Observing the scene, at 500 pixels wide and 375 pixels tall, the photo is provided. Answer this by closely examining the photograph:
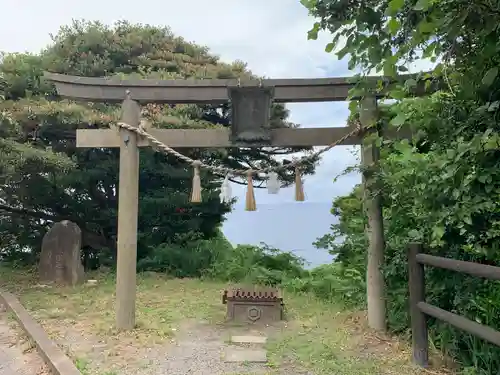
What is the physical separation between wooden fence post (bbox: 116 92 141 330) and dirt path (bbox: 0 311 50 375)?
2.88 feet

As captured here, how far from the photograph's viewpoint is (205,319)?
18.6 ft

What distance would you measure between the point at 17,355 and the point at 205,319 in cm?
205

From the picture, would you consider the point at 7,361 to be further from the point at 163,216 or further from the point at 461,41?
the point at 163,216

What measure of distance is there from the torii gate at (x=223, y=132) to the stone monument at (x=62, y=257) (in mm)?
3613

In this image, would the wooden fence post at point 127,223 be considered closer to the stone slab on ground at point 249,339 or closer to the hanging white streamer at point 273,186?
the stone slab on ground at point 249,339

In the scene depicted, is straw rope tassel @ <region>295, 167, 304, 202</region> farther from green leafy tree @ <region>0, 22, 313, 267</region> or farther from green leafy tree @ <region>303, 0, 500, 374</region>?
green leafy tree @ <region>0, 22, 313, 267</region>

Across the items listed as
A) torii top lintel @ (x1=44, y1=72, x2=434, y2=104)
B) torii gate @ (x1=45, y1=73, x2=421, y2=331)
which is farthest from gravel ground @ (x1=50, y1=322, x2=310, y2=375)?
torii top lintel @ (x1=44, y1=72, x2=434, y2=104)

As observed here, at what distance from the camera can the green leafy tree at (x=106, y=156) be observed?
8648mm

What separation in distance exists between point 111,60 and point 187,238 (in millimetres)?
4091

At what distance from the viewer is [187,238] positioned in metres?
9.98

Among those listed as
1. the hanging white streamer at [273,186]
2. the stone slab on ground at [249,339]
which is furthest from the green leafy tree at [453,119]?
the stone slab on ground at [249,339]

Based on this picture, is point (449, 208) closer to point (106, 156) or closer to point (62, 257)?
point (62, 257)

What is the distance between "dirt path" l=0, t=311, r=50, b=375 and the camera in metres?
4.00

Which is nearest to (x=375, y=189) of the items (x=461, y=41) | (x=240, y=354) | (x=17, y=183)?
(x=240, y=354)
